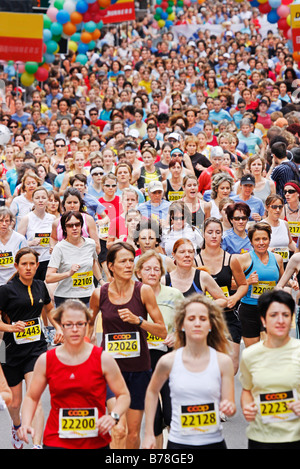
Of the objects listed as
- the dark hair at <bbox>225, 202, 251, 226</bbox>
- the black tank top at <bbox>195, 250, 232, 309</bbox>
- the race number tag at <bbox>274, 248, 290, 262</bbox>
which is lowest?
the black tank top at <bbox>195, 250, 232, 309</bbox>

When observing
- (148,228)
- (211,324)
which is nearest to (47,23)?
(148,228)

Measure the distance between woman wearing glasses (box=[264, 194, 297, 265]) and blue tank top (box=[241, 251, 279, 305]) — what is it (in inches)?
45.5

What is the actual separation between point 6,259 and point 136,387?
125 inches

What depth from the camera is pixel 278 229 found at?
28.3 ft

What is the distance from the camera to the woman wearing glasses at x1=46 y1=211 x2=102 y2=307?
7.56 metres

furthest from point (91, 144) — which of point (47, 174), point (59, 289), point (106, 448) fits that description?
point (106, 448)

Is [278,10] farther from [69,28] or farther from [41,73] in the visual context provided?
[41,73]

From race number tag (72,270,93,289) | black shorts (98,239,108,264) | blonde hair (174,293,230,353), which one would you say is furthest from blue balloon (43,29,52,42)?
blonde hair (174,293,230,353)

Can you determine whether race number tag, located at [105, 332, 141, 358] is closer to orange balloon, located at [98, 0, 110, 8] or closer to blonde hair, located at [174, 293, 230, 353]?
blonde hair, located at [174, 293, 230, 353]

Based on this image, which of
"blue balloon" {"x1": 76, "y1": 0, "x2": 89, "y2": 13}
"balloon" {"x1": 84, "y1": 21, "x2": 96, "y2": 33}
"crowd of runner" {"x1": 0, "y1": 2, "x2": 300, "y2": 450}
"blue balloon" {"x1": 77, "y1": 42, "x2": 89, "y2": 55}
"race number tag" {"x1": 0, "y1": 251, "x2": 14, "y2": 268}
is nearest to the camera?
"crowd of runner" {"x1": 0, "y1": 2, "x2": 300, "y2": 450}

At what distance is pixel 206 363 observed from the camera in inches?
183
